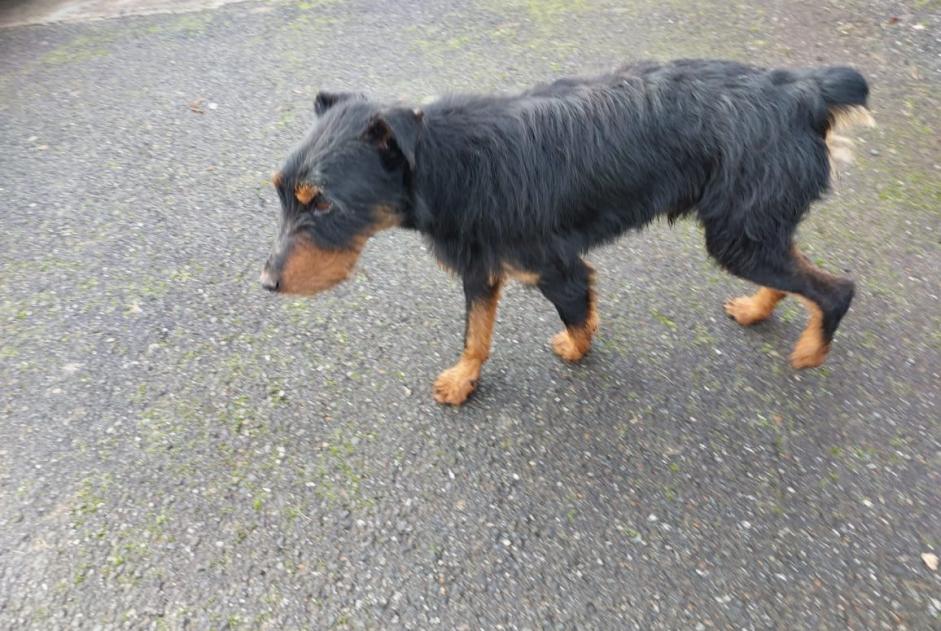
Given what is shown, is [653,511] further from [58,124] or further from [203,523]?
[58,124]

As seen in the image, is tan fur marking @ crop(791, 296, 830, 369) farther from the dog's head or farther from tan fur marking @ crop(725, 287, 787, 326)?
the dog's head

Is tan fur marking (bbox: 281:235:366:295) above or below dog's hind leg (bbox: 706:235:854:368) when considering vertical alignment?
above

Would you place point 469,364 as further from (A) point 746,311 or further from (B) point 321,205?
(A) point 746,311

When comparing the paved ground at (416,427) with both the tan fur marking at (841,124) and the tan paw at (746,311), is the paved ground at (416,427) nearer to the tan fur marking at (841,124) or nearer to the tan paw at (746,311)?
the tan paw at (746,311)

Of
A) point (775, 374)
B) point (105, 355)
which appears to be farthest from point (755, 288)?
point (105, 355)

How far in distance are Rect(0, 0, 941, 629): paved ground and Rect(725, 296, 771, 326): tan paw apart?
82 millimetres

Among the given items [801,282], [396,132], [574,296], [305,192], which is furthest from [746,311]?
[305,192]

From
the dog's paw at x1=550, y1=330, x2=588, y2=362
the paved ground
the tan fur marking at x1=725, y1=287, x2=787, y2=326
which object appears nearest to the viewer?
the paved ground

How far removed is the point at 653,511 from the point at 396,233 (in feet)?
7.69

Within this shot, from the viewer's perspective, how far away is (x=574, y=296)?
3123 mm

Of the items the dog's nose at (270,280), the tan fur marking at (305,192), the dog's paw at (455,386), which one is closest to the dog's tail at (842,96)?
the dog's paw at (455,386)

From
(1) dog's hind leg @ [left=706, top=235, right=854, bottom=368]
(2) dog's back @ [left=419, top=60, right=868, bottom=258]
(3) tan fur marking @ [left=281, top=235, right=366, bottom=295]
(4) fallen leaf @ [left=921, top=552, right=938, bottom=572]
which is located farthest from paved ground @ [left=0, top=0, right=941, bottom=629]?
(2) dog's back @ [left=419, top=60, right=868, bottom=258]

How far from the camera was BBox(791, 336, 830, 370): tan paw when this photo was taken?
3.35 meters

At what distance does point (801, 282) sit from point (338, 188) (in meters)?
2.11
